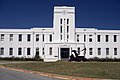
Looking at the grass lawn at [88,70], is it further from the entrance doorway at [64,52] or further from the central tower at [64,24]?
the central tower at [64,24]

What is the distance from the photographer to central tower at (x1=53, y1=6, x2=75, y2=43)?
61.6 meters

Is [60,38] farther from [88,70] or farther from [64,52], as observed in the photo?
[88,70]

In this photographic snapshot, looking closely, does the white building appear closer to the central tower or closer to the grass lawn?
the central tower

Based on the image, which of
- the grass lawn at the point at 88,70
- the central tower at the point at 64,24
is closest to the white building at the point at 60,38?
the central tower at the point at 64,24

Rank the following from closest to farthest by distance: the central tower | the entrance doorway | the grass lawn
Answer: the grass lawn < the entrance doorway < the central tower

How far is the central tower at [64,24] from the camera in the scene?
6159 centimetres

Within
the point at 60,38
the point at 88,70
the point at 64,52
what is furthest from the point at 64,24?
the point at 88,70

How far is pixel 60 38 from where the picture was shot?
61625 millimetres

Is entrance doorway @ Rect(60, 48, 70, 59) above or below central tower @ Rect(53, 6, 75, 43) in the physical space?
below

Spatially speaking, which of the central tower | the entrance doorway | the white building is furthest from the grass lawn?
the central tower

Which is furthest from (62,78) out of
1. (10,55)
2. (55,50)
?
(10,55)

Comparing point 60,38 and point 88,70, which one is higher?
point 60,38

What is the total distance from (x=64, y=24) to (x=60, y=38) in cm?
331

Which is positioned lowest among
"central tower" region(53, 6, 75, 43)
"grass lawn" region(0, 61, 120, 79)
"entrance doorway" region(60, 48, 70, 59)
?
"entrance doorway" region(60, 48, 70, 59)
